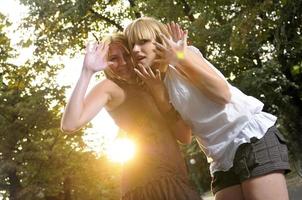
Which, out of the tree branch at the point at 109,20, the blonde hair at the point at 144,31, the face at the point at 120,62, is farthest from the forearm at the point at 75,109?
the tree branch at the point at 109,20

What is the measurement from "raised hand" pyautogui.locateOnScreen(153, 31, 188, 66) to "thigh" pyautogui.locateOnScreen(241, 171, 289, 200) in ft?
2.33

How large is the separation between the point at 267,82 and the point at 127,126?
11.5 m

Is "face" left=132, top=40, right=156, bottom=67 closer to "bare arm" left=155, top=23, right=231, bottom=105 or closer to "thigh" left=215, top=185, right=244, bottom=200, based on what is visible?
"bare arm" left=155, top=23, right=231, bottom=105

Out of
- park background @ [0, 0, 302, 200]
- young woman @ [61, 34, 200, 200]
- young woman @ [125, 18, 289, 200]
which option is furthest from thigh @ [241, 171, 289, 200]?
park background @ [0, 0, 302, 200]

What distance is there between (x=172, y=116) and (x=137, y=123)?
21cm

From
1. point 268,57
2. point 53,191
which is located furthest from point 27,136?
point 268,57

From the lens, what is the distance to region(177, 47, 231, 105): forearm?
2.17m

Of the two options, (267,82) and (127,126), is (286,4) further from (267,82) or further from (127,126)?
(127,126)

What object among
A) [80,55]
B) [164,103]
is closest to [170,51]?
[164,103]

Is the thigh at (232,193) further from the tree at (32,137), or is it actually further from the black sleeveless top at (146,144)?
the tree at (32,137)

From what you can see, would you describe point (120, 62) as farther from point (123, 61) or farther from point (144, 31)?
point (144, 31)

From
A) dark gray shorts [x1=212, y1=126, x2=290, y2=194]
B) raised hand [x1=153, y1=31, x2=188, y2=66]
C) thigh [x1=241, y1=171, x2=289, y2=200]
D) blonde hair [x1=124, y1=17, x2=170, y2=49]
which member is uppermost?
blonde hair [x1=124, y1=17, x2=170, y2=49]

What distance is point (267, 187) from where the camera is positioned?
7.59 ft

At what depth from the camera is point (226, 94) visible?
7.50ft
